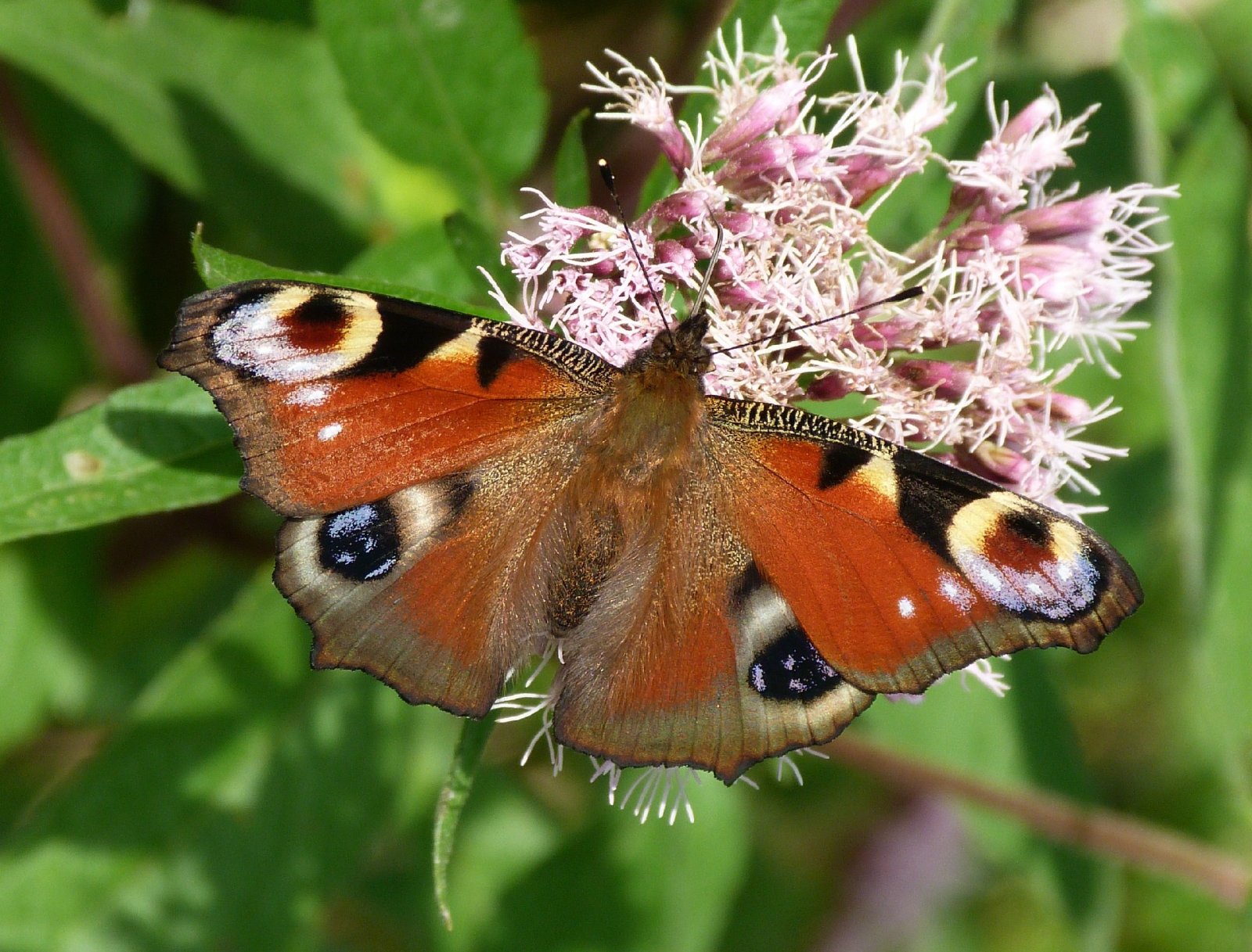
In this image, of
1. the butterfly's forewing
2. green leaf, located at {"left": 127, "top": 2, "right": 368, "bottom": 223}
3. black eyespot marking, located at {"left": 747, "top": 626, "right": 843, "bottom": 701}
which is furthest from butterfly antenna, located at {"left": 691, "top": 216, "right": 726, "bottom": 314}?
green leaf, located at {"left": 127, "top": 2, "right": 368, "bottom": 223}

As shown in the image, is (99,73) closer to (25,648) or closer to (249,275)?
(249,275)

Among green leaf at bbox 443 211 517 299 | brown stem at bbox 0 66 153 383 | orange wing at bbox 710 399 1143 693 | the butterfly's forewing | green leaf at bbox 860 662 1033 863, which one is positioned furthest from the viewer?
green leaf at bbox 860 662 1033 863

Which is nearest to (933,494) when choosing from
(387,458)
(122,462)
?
(387,458)

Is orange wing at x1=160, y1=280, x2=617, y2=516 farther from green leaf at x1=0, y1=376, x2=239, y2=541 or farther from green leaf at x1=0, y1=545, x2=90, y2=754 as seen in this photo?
green leaf at x1=0, y1=545, x2=90, y2=754

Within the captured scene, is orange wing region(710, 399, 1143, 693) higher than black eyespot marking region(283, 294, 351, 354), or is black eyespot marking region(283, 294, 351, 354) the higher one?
black eyespot marking region(283, 294, 351, 354)

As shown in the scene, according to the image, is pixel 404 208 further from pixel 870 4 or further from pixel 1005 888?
pixel 1005 888

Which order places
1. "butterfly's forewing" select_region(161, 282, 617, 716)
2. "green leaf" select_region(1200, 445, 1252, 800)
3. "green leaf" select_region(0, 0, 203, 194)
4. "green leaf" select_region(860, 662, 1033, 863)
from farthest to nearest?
Result: 1. "green leaf" select_region(860, 662, 1033, 863)
2. "green leaf" select_region(1200, 445, 1252, 800)
3. "green leaf" select_region(0, 0, 203, 194)
4. "butterfly's forewing" select_region(161, 282, 617, 716)
